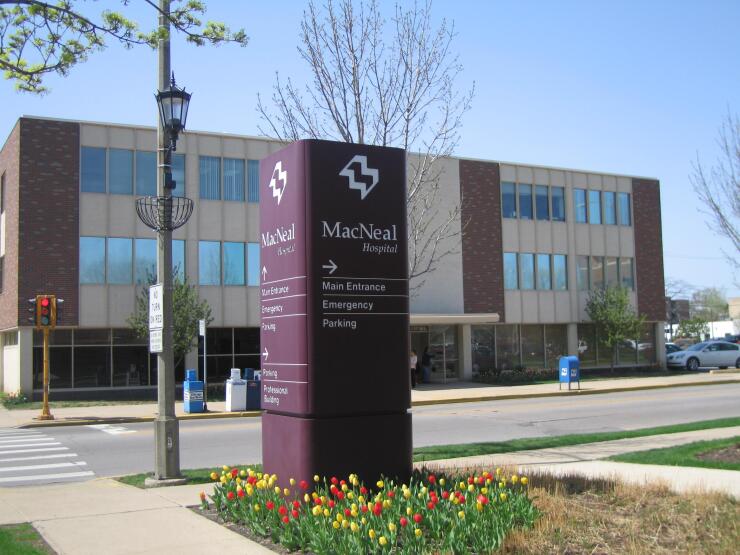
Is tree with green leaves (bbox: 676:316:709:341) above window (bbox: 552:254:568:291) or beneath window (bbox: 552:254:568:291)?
beneath

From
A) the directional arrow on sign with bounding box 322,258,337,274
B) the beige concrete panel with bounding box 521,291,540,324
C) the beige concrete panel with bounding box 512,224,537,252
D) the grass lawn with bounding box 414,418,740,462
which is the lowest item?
the grass lawn with bounding box 414,418,740,462

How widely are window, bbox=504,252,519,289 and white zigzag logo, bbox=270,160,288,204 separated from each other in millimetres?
29567

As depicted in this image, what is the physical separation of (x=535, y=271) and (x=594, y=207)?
5.26 m

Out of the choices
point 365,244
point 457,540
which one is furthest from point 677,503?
point 365,244

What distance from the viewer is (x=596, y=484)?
28.0ft

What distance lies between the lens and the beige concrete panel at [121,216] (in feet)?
95.6

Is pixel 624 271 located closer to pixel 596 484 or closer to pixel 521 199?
pixel 521 199

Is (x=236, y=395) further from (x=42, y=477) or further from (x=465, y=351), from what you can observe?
(x=465, y=351)

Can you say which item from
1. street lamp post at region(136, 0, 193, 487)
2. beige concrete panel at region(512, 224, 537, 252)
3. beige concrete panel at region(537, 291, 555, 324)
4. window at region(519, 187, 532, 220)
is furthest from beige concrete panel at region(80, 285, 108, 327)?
beige concrete panel at region(537, 291, 555, 324)

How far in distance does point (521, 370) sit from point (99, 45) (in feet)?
98.6

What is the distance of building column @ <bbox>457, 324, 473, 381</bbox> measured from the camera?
36062 millimetres

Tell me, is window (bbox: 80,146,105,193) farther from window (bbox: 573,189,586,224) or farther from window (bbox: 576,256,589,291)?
window (bbox: 576,256,589,291)

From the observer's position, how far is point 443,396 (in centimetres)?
2827

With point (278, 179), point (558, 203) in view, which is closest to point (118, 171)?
point (558, 203)
